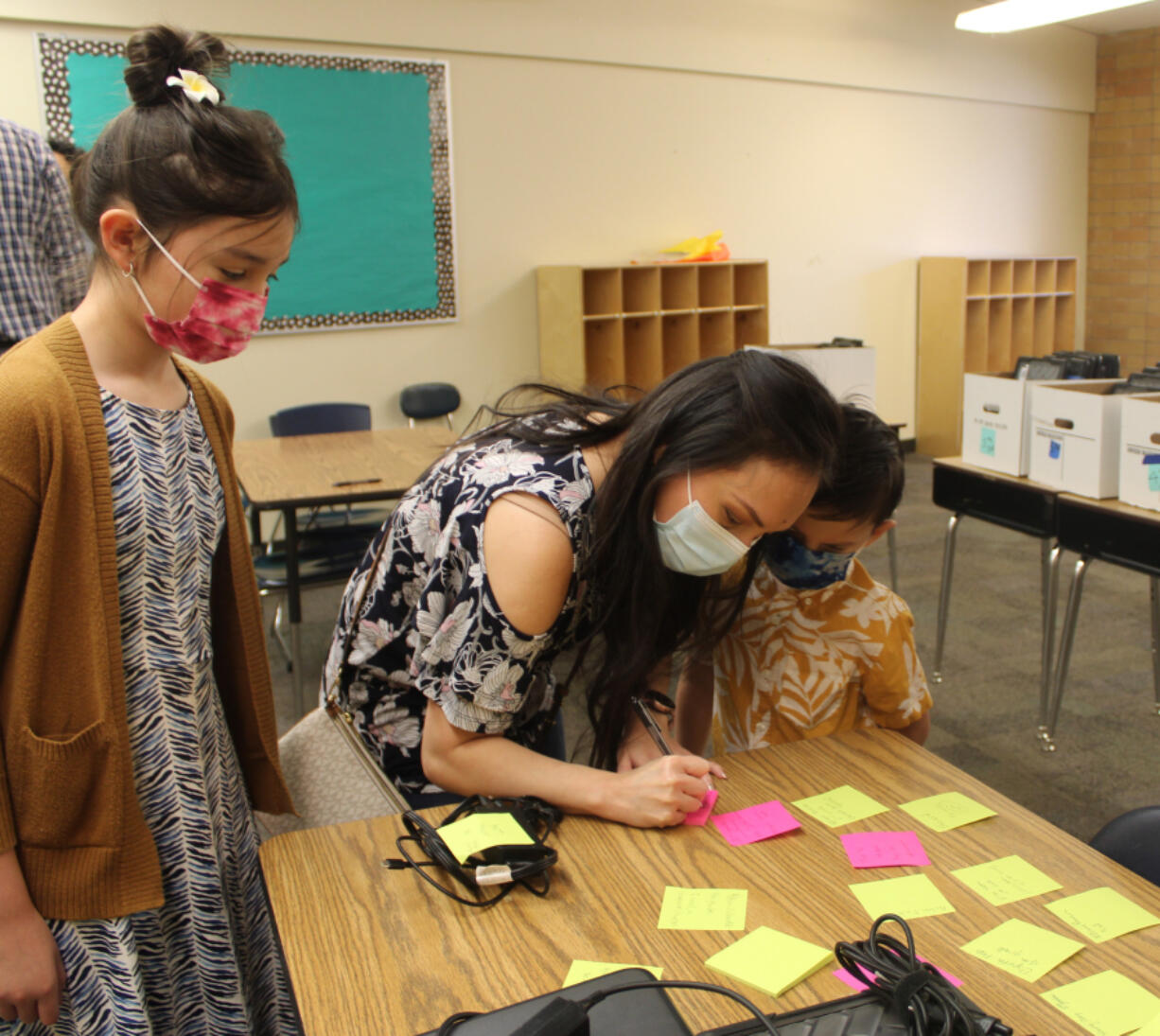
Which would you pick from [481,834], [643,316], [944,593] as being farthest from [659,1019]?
[643,316]

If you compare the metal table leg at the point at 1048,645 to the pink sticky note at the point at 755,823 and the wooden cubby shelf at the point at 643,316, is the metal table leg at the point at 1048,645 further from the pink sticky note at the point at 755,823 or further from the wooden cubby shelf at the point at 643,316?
the wooden cubby shelf at the point at 643,316

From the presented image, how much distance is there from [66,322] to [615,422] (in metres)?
0.63

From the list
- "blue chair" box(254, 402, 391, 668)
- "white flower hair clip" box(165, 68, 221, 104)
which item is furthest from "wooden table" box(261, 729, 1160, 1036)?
"blue chair" box(254, 402, 391, 668)

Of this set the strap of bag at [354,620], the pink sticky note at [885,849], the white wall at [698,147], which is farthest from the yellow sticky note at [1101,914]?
the white wall at [698,147]

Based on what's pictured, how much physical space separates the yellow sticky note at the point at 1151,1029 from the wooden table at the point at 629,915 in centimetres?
5

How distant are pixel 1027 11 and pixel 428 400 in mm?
4033

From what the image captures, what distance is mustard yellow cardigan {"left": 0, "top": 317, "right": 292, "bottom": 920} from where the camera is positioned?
93cm

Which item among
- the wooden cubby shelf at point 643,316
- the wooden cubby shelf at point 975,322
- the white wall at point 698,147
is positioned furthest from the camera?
the wooden cubby shelf at point 975,322

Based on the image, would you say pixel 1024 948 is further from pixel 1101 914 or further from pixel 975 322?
pixel 975 322

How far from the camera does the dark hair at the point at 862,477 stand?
1.39 m

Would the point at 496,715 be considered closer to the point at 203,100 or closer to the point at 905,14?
the point at 203,100

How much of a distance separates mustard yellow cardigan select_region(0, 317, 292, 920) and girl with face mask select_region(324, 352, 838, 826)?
0.33 meters

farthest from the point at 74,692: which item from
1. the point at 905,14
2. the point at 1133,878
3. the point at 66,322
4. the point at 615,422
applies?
the point at 905,14

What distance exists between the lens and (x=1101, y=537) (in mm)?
2643
